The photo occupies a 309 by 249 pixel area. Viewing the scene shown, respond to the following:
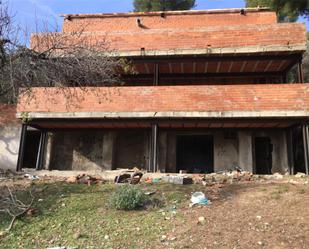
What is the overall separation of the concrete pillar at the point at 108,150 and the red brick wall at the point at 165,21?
17.4 ft

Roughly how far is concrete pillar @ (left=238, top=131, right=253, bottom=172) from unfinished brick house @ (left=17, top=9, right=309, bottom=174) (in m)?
0.04

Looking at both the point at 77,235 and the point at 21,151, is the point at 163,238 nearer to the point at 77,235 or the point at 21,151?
the point at 77,235

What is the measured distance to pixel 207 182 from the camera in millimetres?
10977

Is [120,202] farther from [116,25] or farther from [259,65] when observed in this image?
[116,25]

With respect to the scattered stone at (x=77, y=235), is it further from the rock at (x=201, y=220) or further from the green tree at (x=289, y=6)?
the green tree at (x=289, y=6)

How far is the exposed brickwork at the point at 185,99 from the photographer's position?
44.8 ft

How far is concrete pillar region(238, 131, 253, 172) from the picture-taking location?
15891 mm

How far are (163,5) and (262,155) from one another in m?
22.7

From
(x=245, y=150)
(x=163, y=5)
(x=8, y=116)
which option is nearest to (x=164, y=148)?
(x=245, y=150)

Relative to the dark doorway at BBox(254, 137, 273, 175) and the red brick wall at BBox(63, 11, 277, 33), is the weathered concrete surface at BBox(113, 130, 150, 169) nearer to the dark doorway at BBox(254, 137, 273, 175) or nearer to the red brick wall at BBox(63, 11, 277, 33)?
the dark doorway at BBox(254, 137, 273, 175)

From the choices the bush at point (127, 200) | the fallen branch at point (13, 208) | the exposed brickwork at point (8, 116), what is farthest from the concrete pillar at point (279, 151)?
the exposed brickwork at point (8, 116)

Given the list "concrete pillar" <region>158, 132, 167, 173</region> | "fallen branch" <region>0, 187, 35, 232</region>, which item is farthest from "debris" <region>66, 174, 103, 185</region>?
"concrete pillar" <region>158, 132, 167, 173</region>

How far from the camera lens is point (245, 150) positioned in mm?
16047

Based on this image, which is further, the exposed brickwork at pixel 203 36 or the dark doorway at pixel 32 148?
the dark doorway at pixel 32 148
